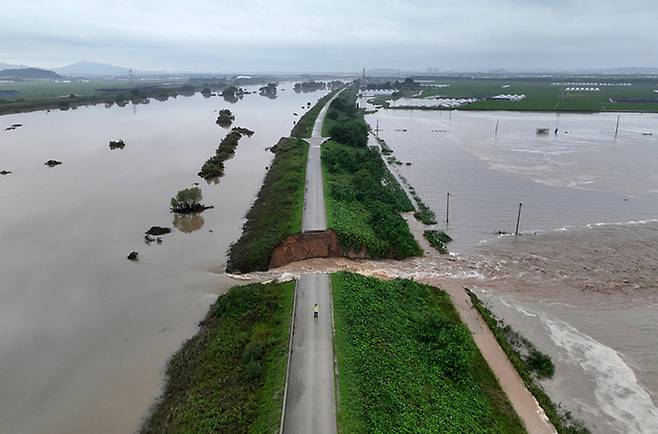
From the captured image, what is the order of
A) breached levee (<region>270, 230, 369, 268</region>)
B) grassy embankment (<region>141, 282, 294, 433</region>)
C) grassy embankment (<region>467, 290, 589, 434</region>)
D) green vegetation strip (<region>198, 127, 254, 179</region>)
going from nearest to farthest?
1. grassy embankment (<region>141, 282, 294, 433</region>)
2. grassy embankment (<region>467, 290, 589, 434</region>)
3. breached levee (<region>270, 230, 369, 268</region>)
4. green vegetation strip (<region>198, 127, 254, 179</region>)

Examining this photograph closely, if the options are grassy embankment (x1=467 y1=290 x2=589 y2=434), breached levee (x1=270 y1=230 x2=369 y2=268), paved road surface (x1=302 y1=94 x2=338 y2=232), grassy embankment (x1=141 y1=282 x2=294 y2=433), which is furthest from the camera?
paved road surface (x1=302 y1=94 x2=338 y2=232)

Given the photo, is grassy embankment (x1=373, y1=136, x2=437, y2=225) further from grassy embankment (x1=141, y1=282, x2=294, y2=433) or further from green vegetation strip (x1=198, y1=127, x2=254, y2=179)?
green vegetation strip (x1=198, y1=127, x2=254, y2=179)

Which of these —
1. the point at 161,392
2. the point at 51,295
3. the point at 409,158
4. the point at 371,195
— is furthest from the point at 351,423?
the point at 409,158

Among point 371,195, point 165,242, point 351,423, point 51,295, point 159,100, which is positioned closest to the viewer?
point 351,423

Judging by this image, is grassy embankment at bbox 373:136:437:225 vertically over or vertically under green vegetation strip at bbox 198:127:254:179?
under

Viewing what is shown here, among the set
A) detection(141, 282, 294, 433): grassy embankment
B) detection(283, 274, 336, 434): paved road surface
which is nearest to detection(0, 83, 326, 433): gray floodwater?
detection(141, 282, 294, 433): grassy embankment

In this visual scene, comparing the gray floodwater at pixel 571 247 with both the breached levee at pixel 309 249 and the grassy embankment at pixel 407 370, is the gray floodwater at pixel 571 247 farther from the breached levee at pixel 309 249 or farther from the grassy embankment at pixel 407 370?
the breached levee at pixel 309 249

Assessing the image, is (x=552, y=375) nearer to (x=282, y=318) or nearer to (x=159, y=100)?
(x=282, y=318)
